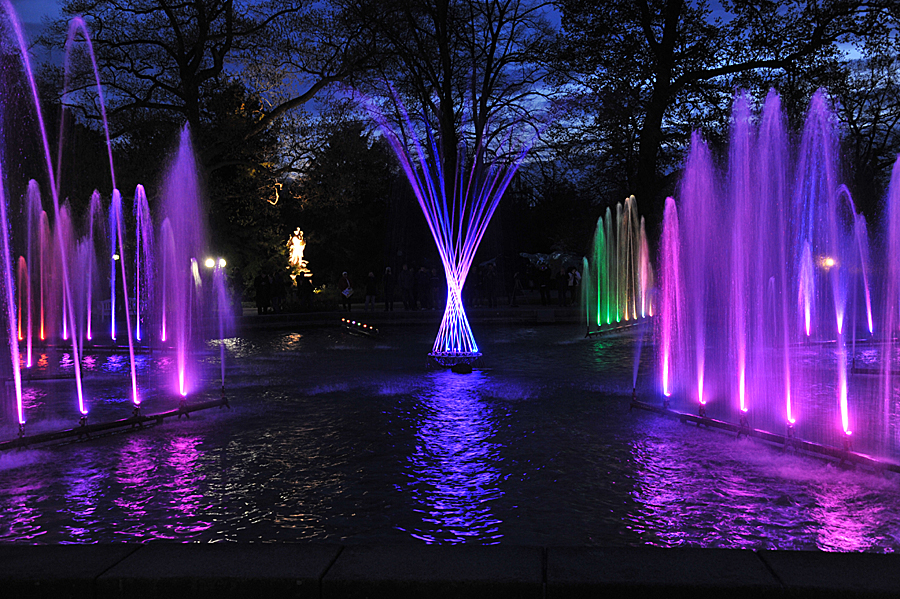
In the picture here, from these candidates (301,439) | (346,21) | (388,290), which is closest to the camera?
(301,439)

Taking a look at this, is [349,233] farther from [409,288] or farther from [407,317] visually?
[407,317]

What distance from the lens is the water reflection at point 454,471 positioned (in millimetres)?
4648

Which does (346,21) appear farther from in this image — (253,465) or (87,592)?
(87,592)

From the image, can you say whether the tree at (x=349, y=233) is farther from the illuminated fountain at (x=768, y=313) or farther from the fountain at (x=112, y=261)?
the illuminated fountain at (x=768, y=313)

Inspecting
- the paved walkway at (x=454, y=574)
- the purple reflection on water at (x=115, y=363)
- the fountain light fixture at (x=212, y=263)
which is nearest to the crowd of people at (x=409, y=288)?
the fountain light fixture at (x=212, y=263)

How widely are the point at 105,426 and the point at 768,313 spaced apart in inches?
692

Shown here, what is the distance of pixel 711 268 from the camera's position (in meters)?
26.3

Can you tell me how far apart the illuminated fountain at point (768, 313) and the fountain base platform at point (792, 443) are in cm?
8

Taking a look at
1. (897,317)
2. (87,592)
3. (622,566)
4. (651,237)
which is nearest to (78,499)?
(87,592)

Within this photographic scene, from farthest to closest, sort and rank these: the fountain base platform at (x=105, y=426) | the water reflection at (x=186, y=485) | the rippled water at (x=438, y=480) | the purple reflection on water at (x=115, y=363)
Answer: the purple reflection on water at (x=115, y=363) < the fountain base platform at (x=105, y=426) < the water reflection at (x=186, y=485) < the rippled water at (x=438, y=480)

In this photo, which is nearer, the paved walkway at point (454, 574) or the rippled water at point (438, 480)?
the paved walkway at point (454, 574)

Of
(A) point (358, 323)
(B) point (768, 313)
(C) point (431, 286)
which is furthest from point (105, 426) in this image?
(C) point (431, 286)

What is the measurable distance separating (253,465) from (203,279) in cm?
2530

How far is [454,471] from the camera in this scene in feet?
19.8
